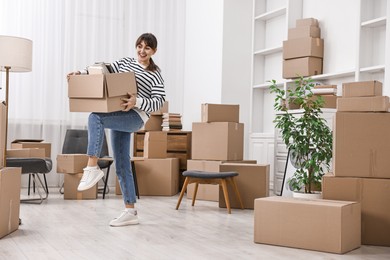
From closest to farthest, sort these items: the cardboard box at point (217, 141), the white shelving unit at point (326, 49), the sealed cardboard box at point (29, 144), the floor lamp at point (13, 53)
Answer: the floor lamp at point (13, 53) → the white shelving unit at point (326, 49) → the cardboard box at point (217, 141) → the sealed cardboard box at point (29, 144)

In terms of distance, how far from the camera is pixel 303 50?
5.93 meters

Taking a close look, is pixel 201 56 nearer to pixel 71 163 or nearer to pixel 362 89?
pixel 71 163

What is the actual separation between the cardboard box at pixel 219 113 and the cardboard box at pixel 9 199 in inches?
93.3

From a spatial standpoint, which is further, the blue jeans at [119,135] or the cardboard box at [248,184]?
the cardboard box at [248,184]

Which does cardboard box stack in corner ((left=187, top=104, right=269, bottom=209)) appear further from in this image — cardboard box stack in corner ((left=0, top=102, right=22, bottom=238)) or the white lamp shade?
cardboard box stack in corner ((left=0, top=102, right=22, bottom=238))

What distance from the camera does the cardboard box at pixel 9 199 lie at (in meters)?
3.29

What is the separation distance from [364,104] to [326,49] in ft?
8.64

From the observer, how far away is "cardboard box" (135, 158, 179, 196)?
6.14 metres

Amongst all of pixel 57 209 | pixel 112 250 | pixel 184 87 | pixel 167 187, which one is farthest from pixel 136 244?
pixel 184 87

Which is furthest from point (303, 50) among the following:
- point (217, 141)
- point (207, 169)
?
point (207, 169)

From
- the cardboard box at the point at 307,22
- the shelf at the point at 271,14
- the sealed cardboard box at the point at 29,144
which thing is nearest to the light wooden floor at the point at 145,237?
the sealed cardboard box at the point at 29,144

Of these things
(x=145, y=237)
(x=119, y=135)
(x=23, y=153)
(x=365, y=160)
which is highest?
(x=119, y=135)

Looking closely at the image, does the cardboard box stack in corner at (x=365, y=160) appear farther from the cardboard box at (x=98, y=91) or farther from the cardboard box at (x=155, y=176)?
the cardboard box at (x=155, y=176)

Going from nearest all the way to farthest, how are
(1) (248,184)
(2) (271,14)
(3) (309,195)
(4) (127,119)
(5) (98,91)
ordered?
(5) (98,91), (4) (127,119), (3) (309,195), (1) (248,184), (2) (271,14)
